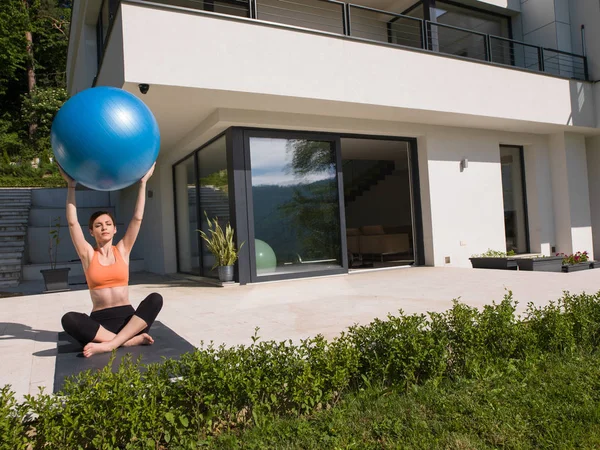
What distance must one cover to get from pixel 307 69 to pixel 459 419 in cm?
633

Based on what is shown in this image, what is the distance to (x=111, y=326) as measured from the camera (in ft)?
13.1

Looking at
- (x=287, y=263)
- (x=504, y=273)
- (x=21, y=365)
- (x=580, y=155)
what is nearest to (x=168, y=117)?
(x=287, y=263)

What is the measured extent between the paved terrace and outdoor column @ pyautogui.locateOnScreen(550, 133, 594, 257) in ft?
13.9

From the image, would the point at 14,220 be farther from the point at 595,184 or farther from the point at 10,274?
the point at 595,184

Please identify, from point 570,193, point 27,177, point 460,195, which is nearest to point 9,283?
point 27,177

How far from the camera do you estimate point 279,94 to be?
759cm

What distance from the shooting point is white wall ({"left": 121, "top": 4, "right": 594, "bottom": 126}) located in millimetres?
6695

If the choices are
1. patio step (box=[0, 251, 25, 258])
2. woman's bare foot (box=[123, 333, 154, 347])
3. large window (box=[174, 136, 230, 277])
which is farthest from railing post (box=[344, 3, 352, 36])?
patio step (box=[0, 251, 25, 258])

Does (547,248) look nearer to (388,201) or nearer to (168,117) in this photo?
(388,201)

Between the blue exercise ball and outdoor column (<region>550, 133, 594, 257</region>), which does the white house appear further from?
the blue exercise ball

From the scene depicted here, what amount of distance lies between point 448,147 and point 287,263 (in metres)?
4.72

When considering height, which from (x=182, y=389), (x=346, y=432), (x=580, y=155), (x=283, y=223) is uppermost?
(x=580, y=155)

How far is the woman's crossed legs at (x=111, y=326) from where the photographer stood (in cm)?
372

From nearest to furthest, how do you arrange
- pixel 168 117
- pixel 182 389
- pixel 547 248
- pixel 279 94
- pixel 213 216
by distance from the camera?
pixel 182 389 → pixel 279 94 → pixel 168 117 → pixel 213 216 → pixel 547 248
